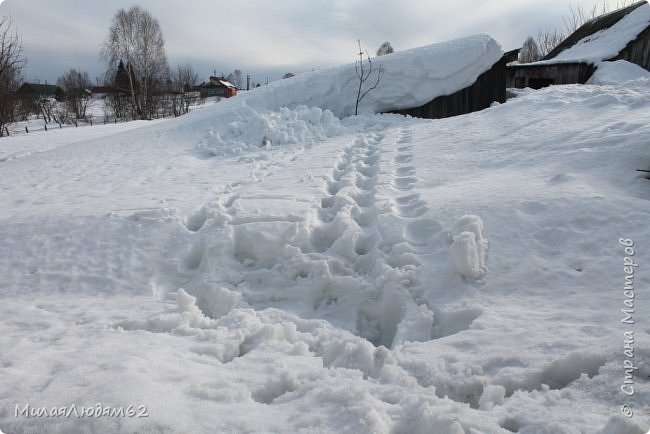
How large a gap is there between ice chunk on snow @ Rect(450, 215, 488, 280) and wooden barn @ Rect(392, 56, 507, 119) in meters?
9.23

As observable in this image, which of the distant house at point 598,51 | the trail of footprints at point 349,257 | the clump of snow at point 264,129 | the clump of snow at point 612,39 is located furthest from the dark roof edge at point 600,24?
the trail of footprints at point 349,257

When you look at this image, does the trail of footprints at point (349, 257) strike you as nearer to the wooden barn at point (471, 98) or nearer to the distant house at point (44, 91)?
the wooden barn at point (471, 98)

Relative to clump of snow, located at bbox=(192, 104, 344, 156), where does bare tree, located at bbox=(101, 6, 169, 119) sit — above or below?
above

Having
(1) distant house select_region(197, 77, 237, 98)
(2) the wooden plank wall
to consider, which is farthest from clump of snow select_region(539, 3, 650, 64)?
(1) distant house select_region(197, 77, 237, 98)

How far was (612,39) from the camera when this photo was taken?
1534 centimetres

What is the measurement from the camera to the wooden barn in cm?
1165

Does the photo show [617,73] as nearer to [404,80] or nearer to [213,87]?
[404,80]

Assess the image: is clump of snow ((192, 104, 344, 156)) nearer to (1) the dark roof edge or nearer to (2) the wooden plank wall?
(2) the wooden plank wall

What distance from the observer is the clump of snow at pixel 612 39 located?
1410cm

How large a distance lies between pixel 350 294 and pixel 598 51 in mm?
18003

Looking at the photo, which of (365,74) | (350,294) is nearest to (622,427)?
(350,294)

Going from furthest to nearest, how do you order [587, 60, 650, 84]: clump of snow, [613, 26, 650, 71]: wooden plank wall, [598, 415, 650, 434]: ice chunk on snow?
1. [613, 26, 650, 71]: wooden plank wall
2. [587, 60, 650, 84]: clump of snow
3. [598, 415, 650, 434]: ice chunk on snow

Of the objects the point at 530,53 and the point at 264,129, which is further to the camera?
the point at 530,53

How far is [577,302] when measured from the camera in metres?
2.23
